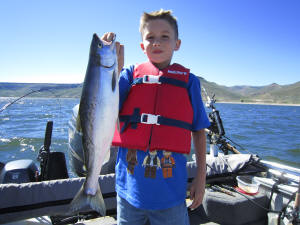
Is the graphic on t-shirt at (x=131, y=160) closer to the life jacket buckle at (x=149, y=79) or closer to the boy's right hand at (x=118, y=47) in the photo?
the life jacket buckle at (x=149, y=79)

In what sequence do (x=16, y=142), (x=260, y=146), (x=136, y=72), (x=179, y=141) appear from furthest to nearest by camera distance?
(x=260, y=146) → (x=16, y=142) → (x=136, y=72) → (x=179, y=141)

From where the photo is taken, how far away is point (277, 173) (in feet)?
14.5

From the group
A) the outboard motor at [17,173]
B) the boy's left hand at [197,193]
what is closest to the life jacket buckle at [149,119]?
the boy's left hand at [197,193]

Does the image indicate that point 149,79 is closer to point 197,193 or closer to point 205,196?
point 197,193

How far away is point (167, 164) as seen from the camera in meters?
2.06

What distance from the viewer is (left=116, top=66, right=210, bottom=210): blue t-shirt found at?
6.46ft

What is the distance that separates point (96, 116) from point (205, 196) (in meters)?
2.99

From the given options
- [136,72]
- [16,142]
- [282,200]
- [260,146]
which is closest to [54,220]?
[136,72]

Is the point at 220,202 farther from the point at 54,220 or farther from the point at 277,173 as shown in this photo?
the point at 54,220

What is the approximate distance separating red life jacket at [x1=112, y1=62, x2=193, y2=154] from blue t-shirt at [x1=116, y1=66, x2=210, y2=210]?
96mm

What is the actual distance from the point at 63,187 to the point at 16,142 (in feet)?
49.5

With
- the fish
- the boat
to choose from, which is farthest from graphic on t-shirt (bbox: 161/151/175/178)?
the boat

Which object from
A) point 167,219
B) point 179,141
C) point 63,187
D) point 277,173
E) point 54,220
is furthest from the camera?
point 277,173

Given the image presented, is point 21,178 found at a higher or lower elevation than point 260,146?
higher
